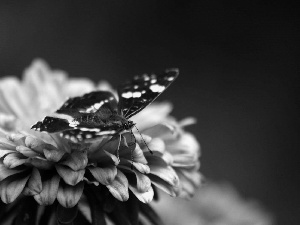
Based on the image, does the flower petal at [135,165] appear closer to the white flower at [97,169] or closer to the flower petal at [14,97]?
the white flower at [97,169]

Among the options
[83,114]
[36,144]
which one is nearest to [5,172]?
[36,144]

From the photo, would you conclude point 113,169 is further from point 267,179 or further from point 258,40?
point 258,40

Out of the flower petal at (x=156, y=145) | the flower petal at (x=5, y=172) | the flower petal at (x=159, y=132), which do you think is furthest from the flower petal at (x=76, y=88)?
the flower petal at (x=5, y=172)

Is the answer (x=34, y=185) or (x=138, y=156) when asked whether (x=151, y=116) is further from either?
(x=34, y=185)

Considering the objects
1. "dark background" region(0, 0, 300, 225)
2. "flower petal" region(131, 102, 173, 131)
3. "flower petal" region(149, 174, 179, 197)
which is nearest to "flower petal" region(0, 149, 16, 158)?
"flower petal" region(149, 174, 179, 197)

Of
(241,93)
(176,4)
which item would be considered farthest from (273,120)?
(176,4)

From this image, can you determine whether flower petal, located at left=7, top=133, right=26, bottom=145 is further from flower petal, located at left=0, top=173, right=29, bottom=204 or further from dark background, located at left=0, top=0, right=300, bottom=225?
dark background, located at left=0, top=0, right=300, bottom=225
